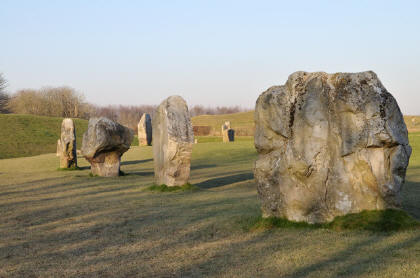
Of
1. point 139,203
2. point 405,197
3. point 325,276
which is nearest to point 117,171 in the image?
point 139,203

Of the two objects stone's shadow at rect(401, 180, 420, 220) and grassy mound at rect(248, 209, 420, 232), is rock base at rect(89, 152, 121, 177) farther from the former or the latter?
grassy mound at rect(248, 209, 420, 232)

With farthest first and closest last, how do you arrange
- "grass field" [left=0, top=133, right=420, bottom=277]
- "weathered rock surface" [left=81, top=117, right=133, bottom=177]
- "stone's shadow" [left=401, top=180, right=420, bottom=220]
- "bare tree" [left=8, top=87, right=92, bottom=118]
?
1. "bare tree" [left=8, top=87, right=92, bottom=118]
2. "weathered rock surface" [left=81, top=117, right=133, bottom=177]
3. "stone's shadow" [left=401, top=180, right=420, bottom=220]
4. "grass field" [left=0, top=133, right=420, bottom=277]

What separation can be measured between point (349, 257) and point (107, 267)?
9.68ft

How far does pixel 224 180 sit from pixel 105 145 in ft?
15.8

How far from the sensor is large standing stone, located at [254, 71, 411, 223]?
7.34 m

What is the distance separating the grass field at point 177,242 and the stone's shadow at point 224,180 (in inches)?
101

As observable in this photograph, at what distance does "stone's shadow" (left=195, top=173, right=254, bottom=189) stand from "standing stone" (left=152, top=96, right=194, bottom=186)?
1517 mm

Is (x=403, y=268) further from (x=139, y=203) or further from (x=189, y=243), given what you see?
(x=139, y=203)

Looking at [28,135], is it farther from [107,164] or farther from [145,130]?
[107,164]

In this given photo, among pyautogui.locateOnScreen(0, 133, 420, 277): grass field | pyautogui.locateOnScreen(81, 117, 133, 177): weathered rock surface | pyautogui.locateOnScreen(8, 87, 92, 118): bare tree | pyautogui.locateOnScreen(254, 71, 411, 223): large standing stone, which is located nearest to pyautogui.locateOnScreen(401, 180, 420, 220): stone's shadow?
pyautogui.locateOnScreen(0, 133, 420, 277): grass field

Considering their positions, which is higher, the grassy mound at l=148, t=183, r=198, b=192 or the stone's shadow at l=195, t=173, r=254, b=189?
the grassy mound at l=148, t=183, r=198, b=192

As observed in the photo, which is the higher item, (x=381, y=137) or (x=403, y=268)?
(x=381, y=137)

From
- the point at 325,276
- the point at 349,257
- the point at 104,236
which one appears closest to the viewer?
the point at 325,276

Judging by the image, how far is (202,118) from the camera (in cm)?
11094
